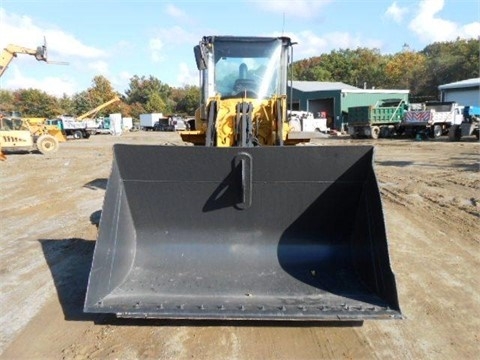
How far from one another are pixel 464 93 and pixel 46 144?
33034 mm

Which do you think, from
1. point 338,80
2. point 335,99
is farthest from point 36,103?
point 335,99

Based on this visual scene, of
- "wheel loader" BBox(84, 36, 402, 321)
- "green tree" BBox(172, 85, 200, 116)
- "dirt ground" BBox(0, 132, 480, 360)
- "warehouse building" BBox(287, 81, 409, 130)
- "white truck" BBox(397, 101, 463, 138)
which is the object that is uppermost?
"green tree" BBox(172, 85, 200, 116)

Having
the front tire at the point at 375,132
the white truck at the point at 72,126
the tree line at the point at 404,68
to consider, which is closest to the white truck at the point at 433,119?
the front tire at the point at 375,132

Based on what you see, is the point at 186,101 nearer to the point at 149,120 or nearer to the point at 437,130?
the point at 149,120

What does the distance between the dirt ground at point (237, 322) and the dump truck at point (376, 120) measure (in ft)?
60.0

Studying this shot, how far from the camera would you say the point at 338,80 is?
6191cm

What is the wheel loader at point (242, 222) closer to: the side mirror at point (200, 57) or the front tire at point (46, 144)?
the side mirror at point (200, 57)

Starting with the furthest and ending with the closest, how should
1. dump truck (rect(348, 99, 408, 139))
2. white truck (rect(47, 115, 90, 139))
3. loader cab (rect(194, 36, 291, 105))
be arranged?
white truck (rect(47, 115, 90, 139))
dump truck (rect(348, 99, 408, 139))
loader cab (rect(194, 36, 291, 105))

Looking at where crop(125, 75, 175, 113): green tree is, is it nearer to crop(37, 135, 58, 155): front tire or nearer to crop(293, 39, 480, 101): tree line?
crop(293, 39, 480, 101): tree line

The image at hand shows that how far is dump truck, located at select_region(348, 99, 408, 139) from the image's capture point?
2569 centimetres

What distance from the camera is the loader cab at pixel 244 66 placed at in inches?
257

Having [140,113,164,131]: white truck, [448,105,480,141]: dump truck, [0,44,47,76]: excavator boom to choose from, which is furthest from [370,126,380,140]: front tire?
[140,113,164,131]: white truck

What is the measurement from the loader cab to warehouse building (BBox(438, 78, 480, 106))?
34785 millimetres

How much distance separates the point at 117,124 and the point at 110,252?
43477mm
